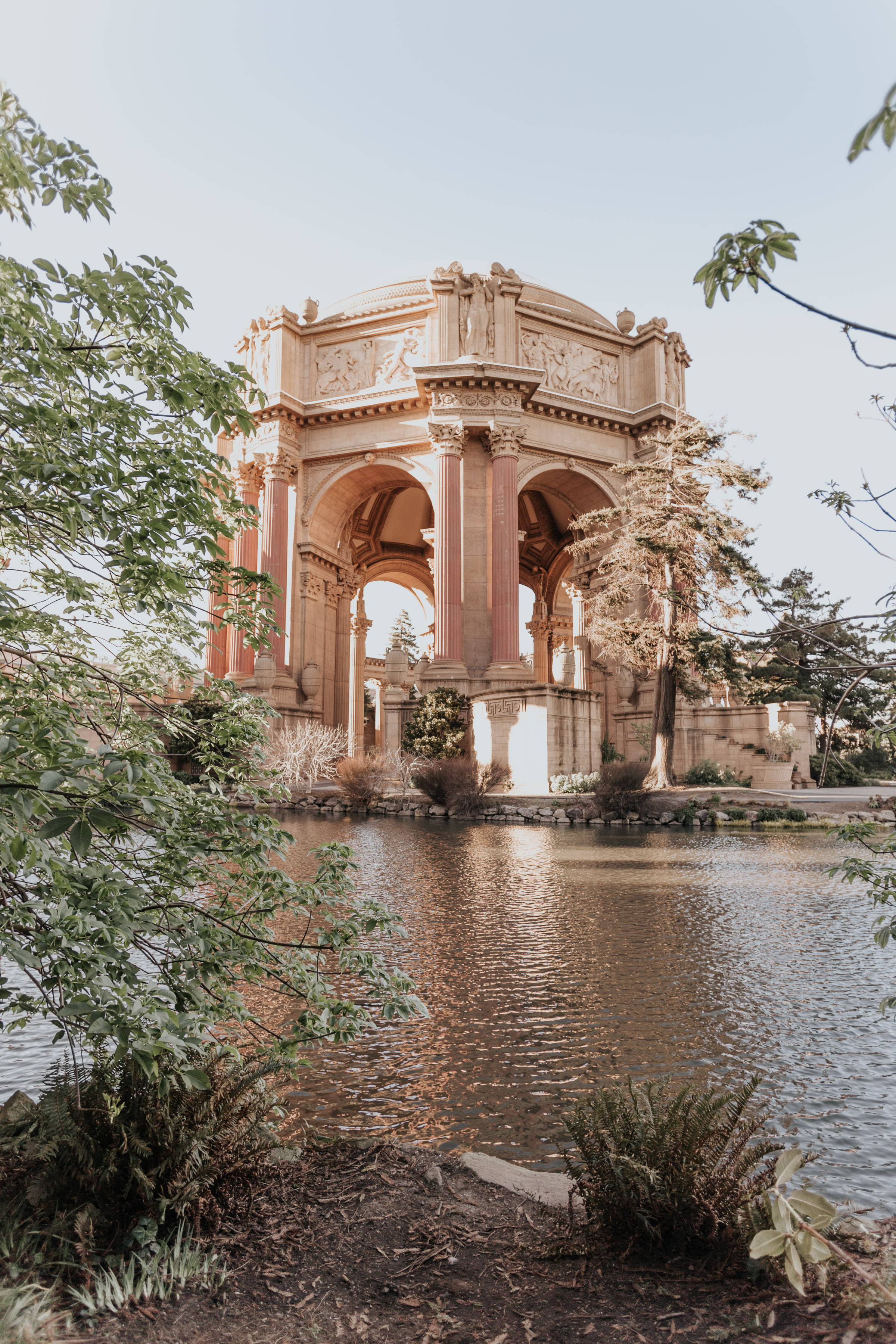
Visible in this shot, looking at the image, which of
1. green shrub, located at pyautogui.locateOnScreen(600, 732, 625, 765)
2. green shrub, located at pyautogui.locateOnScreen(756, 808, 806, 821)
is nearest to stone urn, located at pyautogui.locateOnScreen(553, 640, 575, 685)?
green shrub, located at pyautogui.locateOnScreen(600, 732, 625, 765)

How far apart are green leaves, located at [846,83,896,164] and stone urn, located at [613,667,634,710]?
29540 mm

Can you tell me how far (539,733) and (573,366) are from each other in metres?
17.8

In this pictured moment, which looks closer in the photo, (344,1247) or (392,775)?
(344,1247)

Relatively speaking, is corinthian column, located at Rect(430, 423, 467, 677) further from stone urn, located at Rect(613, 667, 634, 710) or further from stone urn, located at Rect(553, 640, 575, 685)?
stone urn, located at Rect(553, 640, 575, 685)

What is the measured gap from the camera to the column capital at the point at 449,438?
2875cm

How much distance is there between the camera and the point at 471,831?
622 inches

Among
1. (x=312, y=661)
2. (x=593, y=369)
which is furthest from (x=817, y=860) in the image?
(x=593, y=369)

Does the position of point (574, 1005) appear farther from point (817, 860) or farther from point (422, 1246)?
point (817, 860)

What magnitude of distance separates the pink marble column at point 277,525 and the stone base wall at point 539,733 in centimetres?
1139

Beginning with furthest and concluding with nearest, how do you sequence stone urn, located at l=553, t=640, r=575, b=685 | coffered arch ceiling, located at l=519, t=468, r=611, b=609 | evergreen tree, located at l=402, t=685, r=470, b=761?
1. coffered arch ceiling, located at l=519, t=468, r=611, b=609
2. stone urn, located at l=553, t=640, r=575, b=685
3. evergreen tree, located at l=402, t=685, r=470, b=761

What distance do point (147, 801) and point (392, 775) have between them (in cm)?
2148

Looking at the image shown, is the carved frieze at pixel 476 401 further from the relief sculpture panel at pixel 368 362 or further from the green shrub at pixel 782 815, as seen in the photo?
the green shrub at pixel 782 815

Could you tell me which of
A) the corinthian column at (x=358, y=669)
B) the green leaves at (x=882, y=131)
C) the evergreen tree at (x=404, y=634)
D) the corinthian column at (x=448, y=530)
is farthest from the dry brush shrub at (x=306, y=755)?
the evergreen tree at (x=404, y=634)

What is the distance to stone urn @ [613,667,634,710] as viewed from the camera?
30.4m
